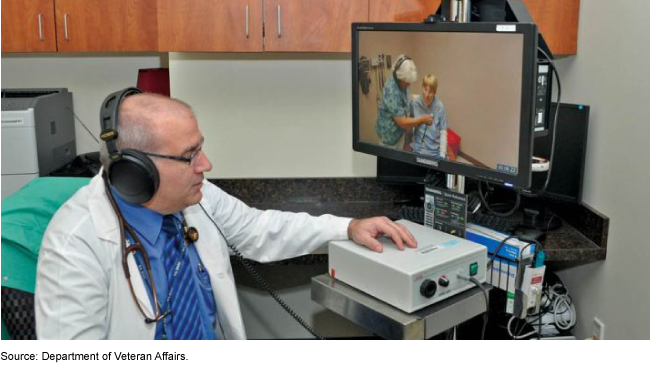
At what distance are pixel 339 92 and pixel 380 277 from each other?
136 cm

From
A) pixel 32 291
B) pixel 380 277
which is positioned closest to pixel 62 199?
pixel 32 291

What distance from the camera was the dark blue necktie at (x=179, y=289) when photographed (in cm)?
149

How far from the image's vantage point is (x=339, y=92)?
271 cm

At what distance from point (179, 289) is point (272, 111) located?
4.32ft

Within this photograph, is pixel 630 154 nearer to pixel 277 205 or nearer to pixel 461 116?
pixel 461 116

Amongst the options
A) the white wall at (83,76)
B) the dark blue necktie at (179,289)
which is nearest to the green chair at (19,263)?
the dark blue necktie at (179,289)

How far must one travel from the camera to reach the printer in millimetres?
2629

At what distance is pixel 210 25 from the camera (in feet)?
7.68

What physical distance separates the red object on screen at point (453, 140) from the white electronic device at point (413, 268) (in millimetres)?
245

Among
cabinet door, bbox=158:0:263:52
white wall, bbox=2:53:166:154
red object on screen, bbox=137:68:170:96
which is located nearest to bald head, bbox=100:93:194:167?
cabinet door, bbox=158:0:263:52

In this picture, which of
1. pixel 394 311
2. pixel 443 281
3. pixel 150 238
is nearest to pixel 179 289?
pixel 150 238

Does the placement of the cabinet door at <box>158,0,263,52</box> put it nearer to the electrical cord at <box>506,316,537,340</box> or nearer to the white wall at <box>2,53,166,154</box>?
the white wall at <box>2,53,166,154</box>

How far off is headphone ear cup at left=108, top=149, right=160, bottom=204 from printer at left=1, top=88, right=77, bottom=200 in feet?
4.83
